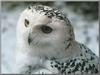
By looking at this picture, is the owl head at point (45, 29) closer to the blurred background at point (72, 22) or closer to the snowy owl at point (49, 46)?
the snowy owl at point (49, 46)

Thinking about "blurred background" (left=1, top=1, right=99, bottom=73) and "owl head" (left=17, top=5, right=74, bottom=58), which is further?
"blurred background" (left=1, top=1, right=99, bottom=73)

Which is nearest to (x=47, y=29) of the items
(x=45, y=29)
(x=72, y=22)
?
(x=45, y=29)

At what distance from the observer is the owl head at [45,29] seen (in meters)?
1.35

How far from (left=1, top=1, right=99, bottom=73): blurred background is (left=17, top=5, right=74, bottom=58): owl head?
16 centimetres

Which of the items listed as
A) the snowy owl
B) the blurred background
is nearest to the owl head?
the snowy owl

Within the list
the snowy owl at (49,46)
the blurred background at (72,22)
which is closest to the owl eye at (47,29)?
the snowy owl at (49,46)

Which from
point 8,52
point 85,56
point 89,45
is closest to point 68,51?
point 85,56

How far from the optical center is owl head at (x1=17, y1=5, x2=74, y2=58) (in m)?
1.35

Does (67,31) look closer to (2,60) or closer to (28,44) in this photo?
(28,44)

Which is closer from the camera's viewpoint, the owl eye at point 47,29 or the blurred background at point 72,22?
the owl eye at point 47,29

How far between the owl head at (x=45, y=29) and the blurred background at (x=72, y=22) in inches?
6.2

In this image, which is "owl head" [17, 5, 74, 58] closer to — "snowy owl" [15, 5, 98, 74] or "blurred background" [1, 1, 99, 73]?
"snowy owl" [15, 5, 98, 74]

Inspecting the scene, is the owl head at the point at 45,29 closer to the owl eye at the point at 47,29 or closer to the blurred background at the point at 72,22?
the owl eye at the point at 47,29

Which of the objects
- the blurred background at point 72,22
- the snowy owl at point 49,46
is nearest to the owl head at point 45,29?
the snowy owl at point 49,46
